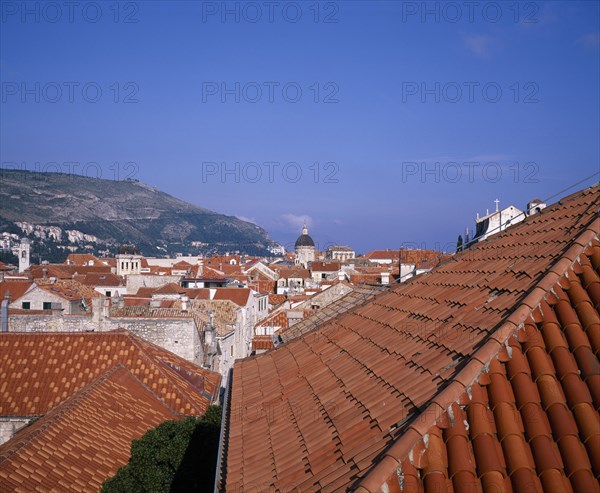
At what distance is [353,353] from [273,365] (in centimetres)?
236

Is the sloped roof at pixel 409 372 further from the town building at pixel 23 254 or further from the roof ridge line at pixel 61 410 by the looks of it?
the town building at pixel 23 254

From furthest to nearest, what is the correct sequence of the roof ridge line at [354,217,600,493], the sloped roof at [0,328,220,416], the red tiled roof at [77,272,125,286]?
the red tiled roof at [77,272,125,286] < the sloped roof at [0,328,220,416] < the roof ridge line at [354,217,600,493]

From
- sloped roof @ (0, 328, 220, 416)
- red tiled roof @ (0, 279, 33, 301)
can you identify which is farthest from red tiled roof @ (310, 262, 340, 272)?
sloped roof @ (0, 328, 220, 416)

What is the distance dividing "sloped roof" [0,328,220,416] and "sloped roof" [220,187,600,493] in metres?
10.4

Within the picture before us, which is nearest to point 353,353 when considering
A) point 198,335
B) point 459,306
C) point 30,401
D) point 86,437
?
point 459,306

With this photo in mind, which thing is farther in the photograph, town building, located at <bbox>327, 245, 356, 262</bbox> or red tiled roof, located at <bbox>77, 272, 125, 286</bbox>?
town building, located at <bbox>327, 245, 356, 262</bbox>

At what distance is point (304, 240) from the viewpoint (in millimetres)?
144125

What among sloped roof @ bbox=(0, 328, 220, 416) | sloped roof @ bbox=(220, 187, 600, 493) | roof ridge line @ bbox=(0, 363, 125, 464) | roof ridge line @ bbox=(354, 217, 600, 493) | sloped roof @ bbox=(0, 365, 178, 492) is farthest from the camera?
sloped roof @ bbox=(0, 328, 220, 416)

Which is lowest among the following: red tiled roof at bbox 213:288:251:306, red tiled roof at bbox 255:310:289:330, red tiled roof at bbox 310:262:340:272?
red tiled roof at bbox 255:310:289:330

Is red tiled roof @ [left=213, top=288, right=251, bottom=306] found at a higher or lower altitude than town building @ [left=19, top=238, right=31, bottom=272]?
lower

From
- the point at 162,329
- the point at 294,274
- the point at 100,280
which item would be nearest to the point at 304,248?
the point at 294,274

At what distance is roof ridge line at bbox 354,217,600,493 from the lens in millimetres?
3641

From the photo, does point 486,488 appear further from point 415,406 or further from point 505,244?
point 505,244

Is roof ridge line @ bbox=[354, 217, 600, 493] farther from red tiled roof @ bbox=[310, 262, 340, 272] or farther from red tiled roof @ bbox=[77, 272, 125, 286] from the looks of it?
red tiled roof @ bbox=[310, 262, 340, 272]
